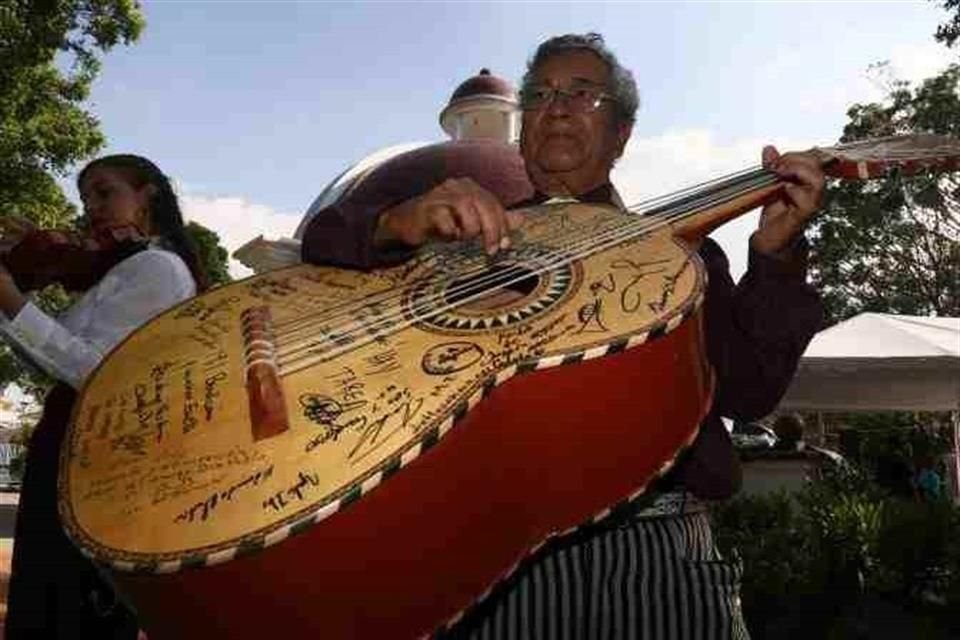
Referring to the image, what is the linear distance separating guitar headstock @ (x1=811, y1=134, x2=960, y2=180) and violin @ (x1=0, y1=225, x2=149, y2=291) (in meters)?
1.61

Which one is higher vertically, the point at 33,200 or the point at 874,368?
the point at 33,200

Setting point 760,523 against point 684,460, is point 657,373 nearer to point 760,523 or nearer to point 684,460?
point 684,460

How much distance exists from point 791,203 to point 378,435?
0.91 meters

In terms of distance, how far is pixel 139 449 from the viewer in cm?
120

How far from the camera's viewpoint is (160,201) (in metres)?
2.69

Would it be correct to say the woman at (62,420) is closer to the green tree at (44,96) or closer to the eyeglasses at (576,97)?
the eyeglasses at (576,97)

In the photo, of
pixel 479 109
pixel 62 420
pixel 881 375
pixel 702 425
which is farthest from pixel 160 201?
pixel 479 109

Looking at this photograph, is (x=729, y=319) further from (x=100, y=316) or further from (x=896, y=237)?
(x=896, y=237)

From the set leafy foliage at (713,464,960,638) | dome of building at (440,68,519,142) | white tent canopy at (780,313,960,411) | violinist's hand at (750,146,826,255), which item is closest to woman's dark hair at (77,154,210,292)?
violinist's hand at (750,146,826,255)

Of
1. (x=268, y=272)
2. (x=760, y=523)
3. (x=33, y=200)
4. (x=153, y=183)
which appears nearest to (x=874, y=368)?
(x=760, y=523)

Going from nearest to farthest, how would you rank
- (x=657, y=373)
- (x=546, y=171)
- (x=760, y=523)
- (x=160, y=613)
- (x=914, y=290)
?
1. (x=160, y=613)
2. (x=657, y=373)
3. (x=546, y=171)
4. (x=760, y=523)
5. (x=914, y=290)

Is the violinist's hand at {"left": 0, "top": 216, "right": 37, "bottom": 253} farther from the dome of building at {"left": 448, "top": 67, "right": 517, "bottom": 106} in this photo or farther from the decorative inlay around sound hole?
the dome of building at {"left": 448, "top": 67, "right": 517, "bottom": 106}

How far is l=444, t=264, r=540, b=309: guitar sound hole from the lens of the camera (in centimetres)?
148

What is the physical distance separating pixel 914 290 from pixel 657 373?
28.7 m
